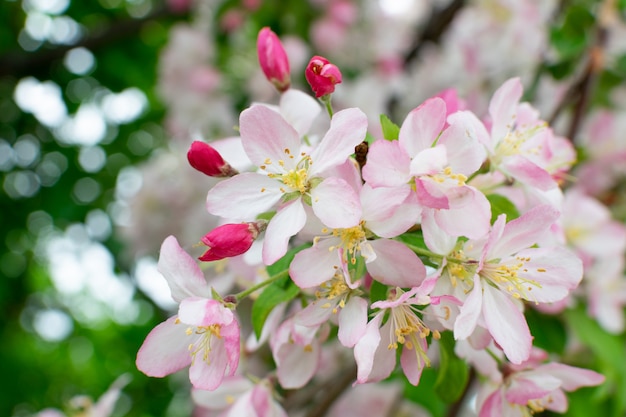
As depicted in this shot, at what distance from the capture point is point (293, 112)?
0.91 metres

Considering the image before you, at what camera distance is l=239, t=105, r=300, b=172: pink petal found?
763 millimetres

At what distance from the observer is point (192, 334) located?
0.80 metres

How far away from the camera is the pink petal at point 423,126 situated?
74cm

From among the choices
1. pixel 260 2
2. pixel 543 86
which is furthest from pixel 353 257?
pixel 260 2

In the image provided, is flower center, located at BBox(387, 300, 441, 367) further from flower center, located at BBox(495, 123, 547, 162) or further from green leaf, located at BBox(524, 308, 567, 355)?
green leaf, located at BBox(524, 308, 567, 355)

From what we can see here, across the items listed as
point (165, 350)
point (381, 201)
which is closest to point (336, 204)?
point (381, 201)

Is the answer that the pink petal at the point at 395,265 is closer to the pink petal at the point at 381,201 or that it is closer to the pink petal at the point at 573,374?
the pink petal at the point at 381,201

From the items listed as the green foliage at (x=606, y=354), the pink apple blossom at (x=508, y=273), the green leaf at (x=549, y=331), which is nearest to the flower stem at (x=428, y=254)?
the pink apple blossom at (x=508, y=273)

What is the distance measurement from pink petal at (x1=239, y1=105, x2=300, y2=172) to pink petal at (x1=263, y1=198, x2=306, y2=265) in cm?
6

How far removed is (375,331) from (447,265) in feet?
0.42

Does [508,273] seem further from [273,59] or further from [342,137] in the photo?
[273,59]

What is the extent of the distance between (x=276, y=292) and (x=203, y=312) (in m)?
0.14

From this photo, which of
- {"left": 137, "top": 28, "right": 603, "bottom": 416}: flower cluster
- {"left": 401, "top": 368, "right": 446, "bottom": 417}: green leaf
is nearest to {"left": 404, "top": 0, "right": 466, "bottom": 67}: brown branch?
{"left": 401, "top": 368, "right": 446, "bottom": 417}: green leaf

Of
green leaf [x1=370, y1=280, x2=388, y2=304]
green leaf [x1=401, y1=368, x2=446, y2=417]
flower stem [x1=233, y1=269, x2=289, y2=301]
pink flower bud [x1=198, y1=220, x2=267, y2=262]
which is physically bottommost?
green leaf [x1=401, y1=368, x2=446, y2=417]
